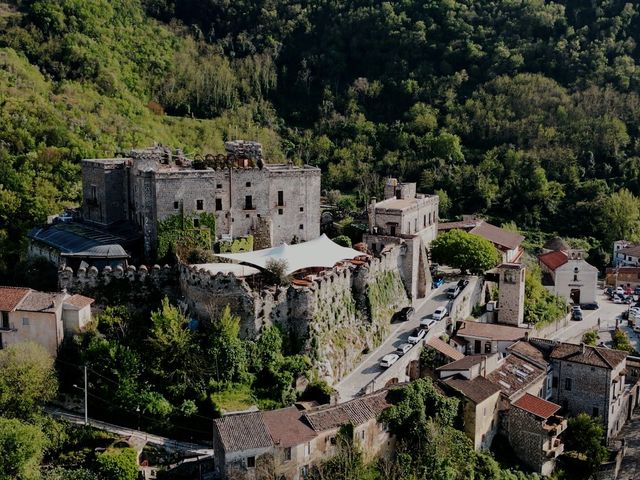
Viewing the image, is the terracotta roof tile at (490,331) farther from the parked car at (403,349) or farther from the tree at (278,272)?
the tree at (278,272)

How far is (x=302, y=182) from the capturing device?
183ft

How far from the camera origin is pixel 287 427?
37.3m

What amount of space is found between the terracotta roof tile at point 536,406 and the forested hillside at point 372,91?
140 ft

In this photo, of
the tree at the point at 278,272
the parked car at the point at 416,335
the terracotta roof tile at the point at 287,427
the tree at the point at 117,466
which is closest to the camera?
the tree at the point at 117,466

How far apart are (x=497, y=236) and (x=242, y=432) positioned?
131 ft

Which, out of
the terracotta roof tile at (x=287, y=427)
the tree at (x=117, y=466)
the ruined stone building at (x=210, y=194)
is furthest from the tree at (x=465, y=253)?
the tree at (x=117, y=466)

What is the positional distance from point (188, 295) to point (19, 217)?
25.2 m

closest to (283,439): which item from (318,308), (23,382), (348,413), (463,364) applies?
(348,413)

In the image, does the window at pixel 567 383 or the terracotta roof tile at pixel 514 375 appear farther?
the window at pixel 567 383

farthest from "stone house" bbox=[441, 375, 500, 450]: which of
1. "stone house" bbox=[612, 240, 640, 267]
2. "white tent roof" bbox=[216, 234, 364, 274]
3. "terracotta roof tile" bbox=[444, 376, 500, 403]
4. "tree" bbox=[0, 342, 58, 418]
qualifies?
"stone house" bbox=[612, 240, 640, 267]

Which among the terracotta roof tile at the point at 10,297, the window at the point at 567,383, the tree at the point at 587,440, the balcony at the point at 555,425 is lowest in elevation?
the tree at the point at 587,440

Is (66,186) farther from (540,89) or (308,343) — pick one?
(540,89)

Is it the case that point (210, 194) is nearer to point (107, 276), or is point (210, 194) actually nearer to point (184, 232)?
point (184, 232)

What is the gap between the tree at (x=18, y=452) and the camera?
35.0 meters
